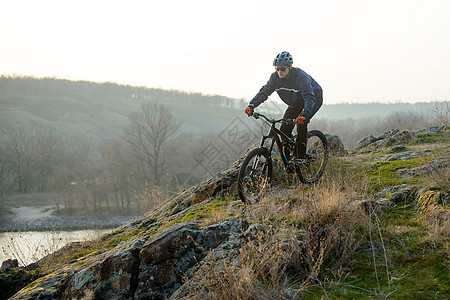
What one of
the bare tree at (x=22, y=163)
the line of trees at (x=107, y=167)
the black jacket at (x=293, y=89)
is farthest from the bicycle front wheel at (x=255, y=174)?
the bare tree at (x=22, y=163)

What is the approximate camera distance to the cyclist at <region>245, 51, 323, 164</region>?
6383 millimetres

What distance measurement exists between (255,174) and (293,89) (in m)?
2.00

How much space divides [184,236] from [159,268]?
559mm

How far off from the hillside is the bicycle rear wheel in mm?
1177

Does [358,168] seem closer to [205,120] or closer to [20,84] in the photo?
[205,120]

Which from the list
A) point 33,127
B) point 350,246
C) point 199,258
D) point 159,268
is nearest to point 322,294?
point 350,246

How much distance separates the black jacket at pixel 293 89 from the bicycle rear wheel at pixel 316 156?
1.05m

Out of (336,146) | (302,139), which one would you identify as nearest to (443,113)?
(336,146)

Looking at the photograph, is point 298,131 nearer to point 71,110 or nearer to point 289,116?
point 289,116

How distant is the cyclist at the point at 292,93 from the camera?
251 inches

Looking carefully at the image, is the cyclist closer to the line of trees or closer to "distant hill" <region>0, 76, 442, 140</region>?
the line of trees

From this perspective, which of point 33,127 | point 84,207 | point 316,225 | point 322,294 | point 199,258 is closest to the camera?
point 322,294

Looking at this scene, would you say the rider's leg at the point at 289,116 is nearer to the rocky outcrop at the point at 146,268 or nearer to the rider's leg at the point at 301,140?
the rider's leg at the point at 301,140

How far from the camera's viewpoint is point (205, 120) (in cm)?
18162
